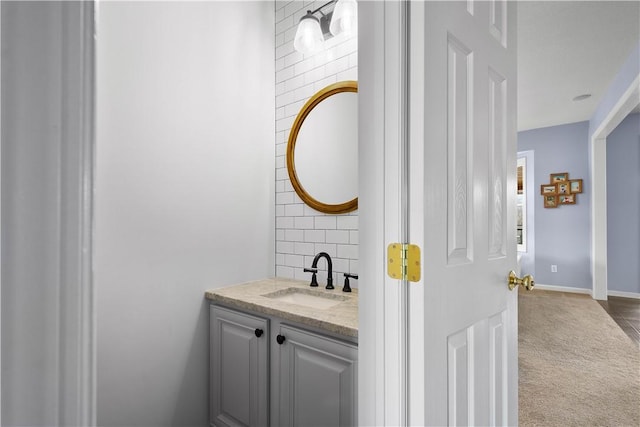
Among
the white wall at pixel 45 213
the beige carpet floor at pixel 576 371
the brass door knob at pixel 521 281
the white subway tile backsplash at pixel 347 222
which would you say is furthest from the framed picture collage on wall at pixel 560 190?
the white wall at pixel 45 213

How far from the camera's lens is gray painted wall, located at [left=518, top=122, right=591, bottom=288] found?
17.4 ft

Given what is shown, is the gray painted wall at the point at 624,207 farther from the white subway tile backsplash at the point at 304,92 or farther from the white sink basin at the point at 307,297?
the white sink basin at the point at 307,297

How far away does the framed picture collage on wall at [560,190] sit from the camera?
17.6ft

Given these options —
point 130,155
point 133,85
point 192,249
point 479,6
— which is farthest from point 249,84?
point 479,6

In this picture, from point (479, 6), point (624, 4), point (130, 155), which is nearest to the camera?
point (479, 6)

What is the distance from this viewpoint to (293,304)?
5.46 feet

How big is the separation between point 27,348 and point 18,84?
201 millimetres

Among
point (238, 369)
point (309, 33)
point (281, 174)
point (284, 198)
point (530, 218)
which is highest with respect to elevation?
point (309, 33)

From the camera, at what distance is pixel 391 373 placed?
0.89 meters

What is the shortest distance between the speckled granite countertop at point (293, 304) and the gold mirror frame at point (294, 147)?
17.7 inches

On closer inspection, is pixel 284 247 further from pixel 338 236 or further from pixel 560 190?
pixel 560 190

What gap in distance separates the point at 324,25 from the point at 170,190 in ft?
4.17

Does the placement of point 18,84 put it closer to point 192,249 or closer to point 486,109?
point 486,109

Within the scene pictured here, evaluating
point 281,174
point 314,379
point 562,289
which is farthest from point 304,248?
point 562,289
